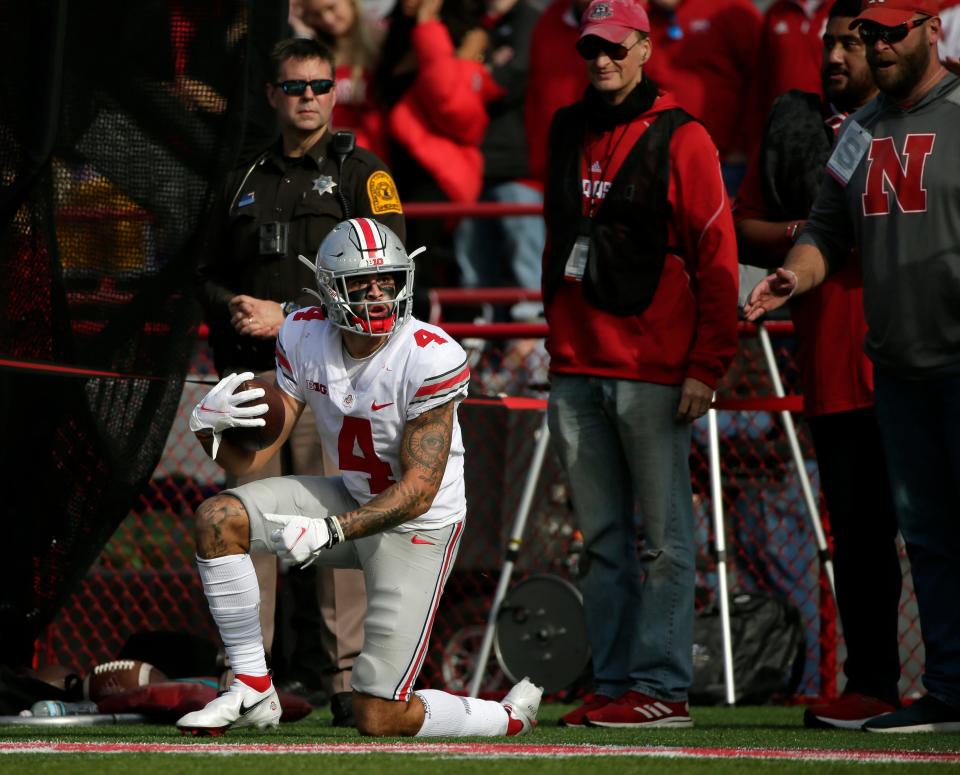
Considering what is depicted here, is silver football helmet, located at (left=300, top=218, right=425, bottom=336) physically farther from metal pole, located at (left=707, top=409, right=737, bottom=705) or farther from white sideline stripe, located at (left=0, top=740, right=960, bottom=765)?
metal pole, located at (left=707, top=409, right=737, bottom=705)

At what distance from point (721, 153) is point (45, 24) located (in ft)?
11.8

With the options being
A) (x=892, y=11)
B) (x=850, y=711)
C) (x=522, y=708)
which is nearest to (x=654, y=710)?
(x=522, y=708)

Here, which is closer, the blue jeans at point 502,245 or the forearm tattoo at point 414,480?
the forearm tattoo at point 414,480

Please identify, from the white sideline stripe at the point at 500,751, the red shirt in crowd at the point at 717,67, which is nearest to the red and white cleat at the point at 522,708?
the white sideline stripe at the point at 500,751

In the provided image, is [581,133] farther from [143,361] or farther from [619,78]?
[143,361]

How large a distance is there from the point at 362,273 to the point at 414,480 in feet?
2.33

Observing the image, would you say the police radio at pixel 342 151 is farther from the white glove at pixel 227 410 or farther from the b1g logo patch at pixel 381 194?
the white glove at pixel 227 410

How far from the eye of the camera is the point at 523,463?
7652 mm

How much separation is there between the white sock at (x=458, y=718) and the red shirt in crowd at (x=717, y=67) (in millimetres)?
3785

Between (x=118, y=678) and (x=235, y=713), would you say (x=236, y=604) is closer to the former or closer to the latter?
(x=235, y=713)

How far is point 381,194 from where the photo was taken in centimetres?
638

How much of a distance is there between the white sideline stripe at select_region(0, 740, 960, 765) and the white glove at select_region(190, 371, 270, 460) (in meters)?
1.02

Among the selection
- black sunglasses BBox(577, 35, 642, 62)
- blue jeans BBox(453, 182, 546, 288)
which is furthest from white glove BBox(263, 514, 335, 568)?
blue jeans BBox(453, 182, 546, 288)

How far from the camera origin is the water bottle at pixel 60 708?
6.07 m
